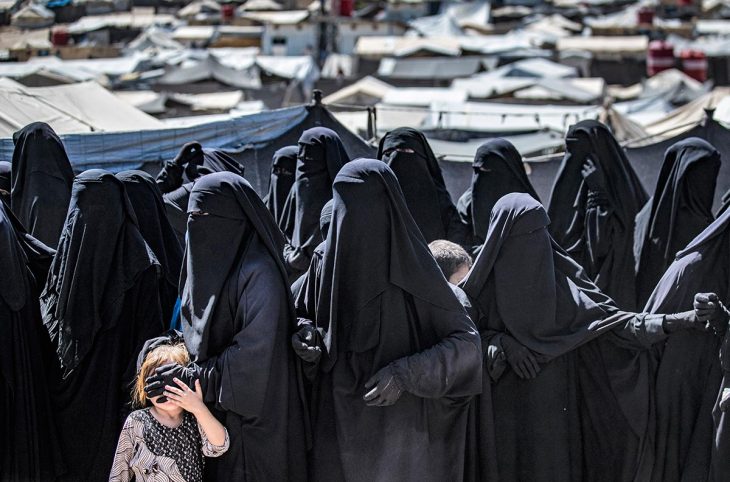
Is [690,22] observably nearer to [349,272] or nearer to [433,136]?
[433,136]

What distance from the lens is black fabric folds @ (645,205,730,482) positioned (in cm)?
410

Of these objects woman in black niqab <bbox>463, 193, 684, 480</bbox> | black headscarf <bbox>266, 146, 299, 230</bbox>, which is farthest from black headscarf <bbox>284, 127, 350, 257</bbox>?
woman in black niqab <bbox>463, 193, 684, 480</bbox>

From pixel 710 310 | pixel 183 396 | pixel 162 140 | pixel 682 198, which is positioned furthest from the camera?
pixel 162 140

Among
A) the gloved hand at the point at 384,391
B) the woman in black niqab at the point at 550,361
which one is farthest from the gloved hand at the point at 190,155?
the gloved hand at the point at 384,391

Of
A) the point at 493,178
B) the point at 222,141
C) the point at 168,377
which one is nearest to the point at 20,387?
the point at 168,377

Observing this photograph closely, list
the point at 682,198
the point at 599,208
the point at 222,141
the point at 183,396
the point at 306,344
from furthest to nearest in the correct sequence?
1. the point at 222,141
2. the point at 599,208
3. the point at 682,198
4. the point at 306,344
5. the point at 183,396

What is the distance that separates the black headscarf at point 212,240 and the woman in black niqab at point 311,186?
2477mm

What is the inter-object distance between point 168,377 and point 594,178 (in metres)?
3.83

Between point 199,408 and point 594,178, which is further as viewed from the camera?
point 594,178

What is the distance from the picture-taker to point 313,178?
605 cm

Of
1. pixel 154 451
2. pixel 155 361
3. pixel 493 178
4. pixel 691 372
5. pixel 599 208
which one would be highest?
pixel 155 361

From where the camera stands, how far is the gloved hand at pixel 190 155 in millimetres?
6496

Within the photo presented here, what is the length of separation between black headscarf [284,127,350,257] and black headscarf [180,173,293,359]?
100.0 inches

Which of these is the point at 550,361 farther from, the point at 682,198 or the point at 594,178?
the point at 594,178
